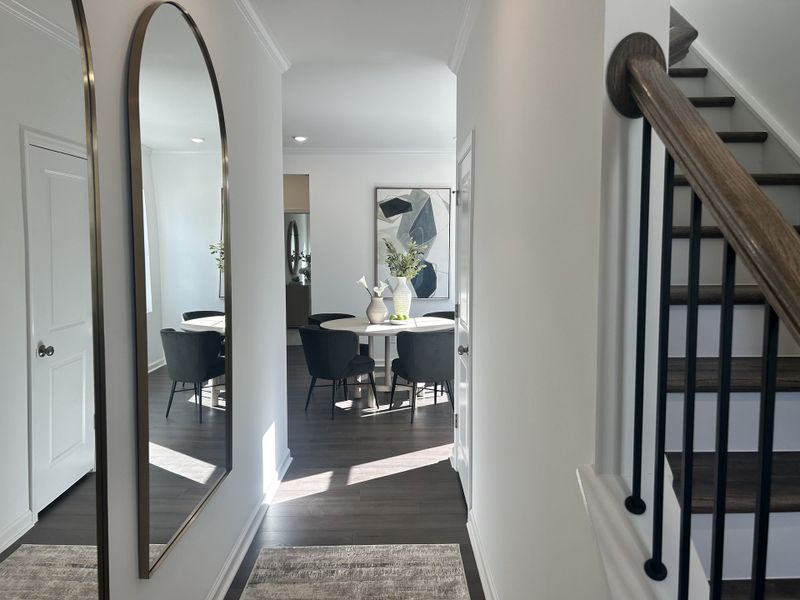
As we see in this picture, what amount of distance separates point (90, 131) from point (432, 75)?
3244 mm

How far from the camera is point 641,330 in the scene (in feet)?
3.59

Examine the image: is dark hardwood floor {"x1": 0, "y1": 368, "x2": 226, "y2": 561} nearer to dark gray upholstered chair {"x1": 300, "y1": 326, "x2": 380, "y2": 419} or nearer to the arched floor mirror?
the arched floor mirror

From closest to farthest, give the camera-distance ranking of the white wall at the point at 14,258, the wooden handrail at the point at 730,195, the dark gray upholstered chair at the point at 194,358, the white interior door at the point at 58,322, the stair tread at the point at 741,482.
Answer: the wooden handrail at the point at 730,195, the white wall at the point at 14,258, the white interior door at the point at 58,322, the stair tread at the point at 741,482, the dark gray upholstered chair at the point at 194,358

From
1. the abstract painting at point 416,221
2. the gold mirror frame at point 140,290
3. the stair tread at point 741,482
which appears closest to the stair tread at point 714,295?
the stair tread at point 741,482

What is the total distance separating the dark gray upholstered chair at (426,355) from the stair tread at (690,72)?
9.04ft

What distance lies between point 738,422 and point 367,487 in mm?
2669

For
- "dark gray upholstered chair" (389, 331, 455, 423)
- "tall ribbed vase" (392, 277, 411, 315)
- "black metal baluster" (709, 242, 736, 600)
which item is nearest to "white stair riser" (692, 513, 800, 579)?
"black metal baluster" (709, 242, 736, 600)

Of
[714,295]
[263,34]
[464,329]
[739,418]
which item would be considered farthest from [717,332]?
[263,34]

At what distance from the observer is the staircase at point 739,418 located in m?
1.23

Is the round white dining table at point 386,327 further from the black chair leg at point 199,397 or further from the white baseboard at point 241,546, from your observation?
the black chair leg at point 199,397

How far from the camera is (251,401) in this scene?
118 inches

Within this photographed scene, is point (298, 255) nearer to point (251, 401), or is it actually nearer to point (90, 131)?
point (251, 401)

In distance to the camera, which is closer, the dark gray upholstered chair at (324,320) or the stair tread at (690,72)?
the stair tread at (690,72)

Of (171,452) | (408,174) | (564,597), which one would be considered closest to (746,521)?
(564,597)
